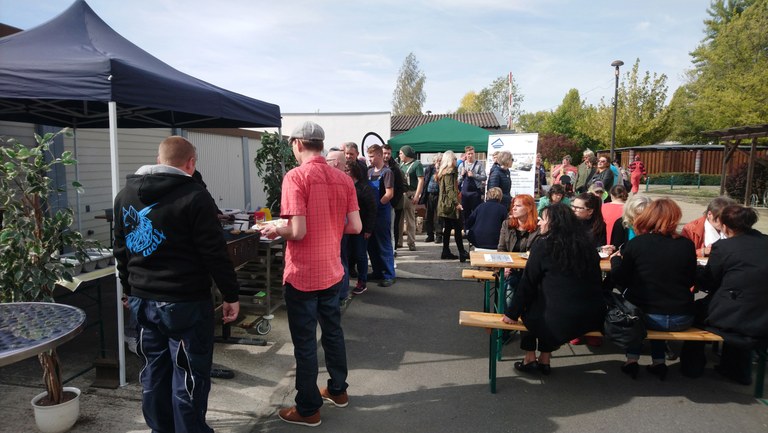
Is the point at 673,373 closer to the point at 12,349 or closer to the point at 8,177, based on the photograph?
the point at 12,349

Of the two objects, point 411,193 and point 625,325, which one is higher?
point 411,193

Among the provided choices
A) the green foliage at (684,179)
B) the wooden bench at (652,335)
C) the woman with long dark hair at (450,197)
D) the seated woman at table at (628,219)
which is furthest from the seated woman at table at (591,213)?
the green foliage at (684,179)

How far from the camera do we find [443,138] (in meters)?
11.0

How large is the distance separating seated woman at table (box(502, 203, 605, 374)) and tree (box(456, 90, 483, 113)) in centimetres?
6462

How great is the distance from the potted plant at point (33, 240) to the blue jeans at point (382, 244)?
3.75 m

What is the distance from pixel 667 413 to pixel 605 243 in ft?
6.69

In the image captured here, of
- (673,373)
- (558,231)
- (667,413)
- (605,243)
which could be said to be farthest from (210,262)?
(605,243)

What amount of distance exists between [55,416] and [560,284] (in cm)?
327

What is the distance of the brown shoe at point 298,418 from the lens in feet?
9.98

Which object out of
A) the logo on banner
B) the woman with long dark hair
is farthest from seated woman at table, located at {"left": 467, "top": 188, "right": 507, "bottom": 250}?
the logo on banner

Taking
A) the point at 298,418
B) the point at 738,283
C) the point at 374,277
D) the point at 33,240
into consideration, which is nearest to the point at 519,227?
the point at 738,283

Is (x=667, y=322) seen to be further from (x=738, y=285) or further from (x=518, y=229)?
(x=518, y=229)

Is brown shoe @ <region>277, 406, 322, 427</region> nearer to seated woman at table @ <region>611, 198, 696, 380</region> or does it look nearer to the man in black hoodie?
the man in black hoodie

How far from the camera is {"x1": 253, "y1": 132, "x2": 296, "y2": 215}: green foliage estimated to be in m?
6.52
